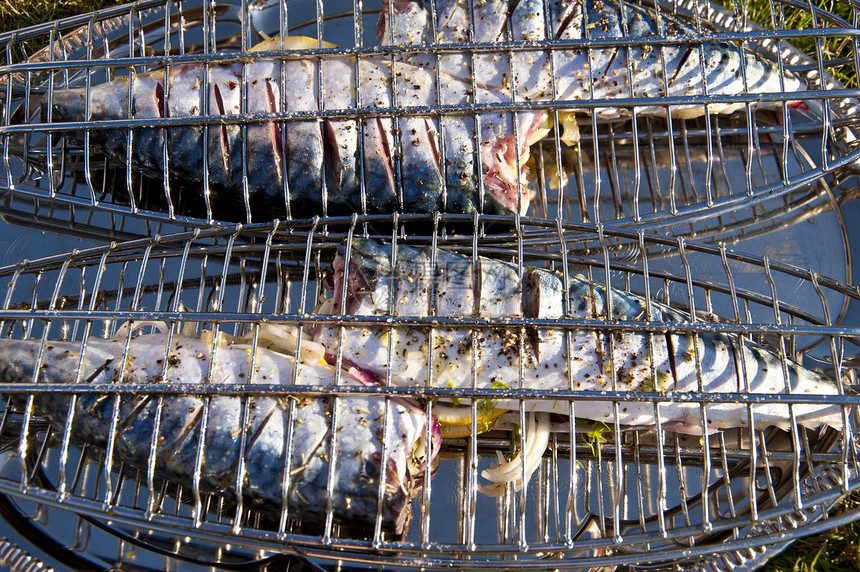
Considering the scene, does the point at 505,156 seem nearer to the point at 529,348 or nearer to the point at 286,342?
the point at 529,348

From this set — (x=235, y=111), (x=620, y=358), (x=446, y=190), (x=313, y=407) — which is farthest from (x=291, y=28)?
(x=620, y=358)

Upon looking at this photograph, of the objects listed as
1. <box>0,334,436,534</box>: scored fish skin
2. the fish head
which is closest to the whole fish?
the fish head

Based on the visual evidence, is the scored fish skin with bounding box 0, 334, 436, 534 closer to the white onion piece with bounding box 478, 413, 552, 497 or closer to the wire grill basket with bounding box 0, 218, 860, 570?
the wire grill basket with bounding box 0, 218, 860, 570

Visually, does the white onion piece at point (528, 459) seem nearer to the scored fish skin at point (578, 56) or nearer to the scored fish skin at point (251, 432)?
the scored fish skin at point (251, 432)

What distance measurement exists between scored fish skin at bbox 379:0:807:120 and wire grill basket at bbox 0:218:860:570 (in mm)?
721

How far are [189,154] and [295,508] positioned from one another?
161 centimetres

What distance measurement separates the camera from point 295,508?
255cm

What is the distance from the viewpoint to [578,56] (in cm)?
319

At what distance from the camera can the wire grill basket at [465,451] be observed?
255cm

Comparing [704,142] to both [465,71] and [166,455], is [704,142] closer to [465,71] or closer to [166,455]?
[465,71]

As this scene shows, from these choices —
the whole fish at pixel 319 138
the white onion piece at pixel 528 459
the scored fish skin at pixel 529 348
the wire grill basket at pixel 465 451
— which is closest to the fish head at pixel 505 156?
the whole fish at pixel 319 138

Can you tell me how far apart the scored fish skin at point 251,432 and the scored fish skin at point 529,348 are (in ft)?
0.77

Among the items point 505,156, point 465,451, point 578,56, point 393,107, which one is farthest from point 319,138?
point 465,451

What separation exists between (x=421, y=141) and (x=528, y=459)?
144 centimetres
